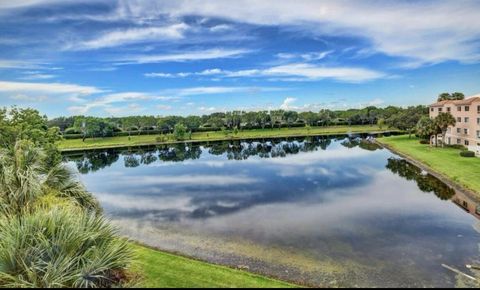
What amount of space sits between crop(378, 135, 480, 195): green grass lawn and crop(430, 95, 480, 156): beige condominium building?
3648 mm

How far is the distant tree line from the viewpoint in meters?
116

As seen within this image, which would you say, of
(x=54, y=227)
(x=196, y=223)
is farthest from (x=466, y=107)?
(x=54, y=227)

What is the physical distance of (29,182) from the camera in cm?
1486

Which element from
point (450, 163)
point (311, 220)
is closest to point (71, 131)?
point (311, 220)

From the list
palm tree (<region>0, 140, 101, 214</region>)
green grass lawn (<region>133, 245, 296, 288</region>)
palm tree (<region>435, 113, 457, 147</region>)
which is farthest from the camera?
palm tree (<region>435, 113, 457, 147</region>)

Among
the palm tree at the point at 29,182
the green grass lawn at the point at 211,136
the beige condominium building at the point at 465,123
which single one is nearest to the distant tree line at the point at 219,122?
the green grass lawn at the point at 211,136

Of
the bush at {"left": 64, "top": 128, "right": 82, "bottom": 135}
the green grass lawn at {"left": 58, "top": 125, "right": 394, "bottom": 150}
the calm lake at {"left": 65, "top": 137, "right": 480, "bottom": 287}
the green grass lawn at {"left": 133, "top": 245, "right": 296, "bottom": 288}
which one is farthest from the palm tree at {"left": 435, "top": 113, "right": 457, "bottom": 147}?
the bush at {"left": 64, "top": 128, "right": 82, "bottom": 135}

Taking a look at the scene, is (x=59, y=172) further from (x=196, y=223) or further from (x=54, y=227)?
(x=196, y=223)

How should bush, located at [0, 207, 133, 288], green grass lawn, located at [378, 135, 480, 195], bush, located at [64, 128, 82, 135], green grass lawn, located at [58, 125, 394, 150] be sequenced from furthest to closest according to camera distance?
bush, located at [64, 128, 82, 135] → green grass lawn, located at [58, 125, 394, 150] → green grass lawn, located at [378, 135, 480, 195] → bush, located at [0, 207, 133, 288]

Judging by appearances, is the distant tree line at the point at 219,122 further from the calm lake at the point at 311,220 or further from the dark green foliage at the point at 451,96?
the calm lake at the point at 311,220

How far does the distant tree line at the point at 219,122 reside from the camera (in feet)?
380

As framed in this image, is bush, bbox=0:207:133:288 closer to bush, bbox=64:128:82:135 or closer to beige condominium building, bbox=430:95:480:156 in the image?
beige condominium building, bbox=430:95:480:156

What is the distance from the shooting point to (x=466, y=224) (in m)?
25.1

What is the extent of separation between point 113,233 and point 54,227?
7.13 ft
